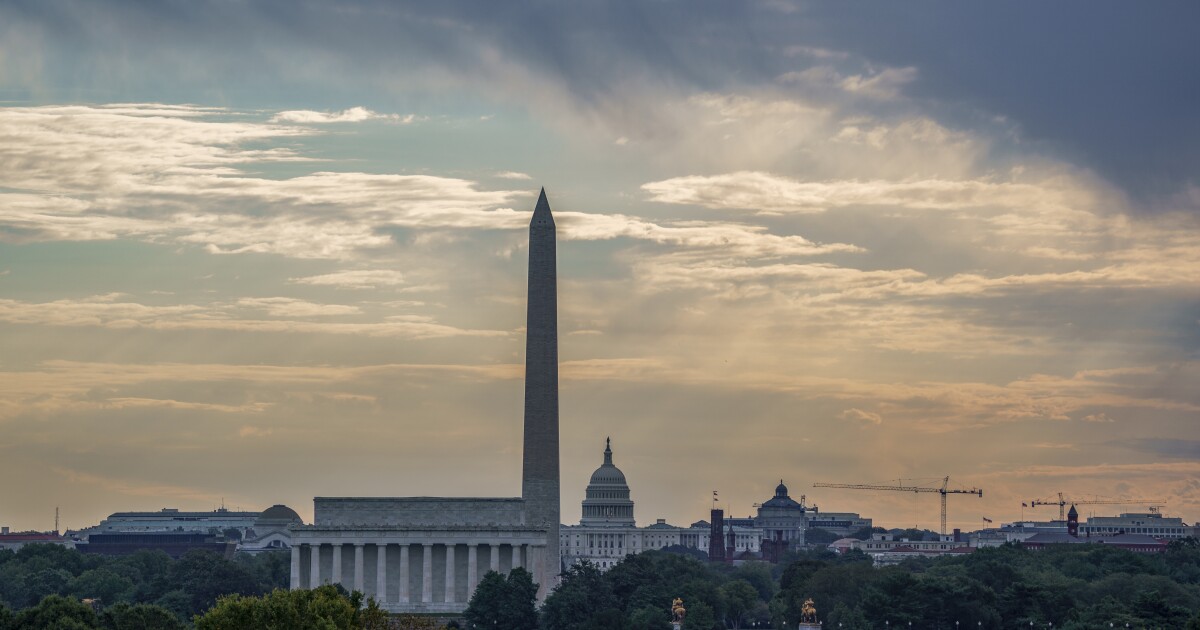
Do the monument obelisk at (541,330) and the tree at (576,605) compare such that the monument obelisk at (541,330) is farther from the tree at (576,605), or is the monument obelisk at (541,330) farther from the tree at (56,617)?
the tree at (56,617)

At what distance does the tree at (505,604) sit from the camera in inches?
7101

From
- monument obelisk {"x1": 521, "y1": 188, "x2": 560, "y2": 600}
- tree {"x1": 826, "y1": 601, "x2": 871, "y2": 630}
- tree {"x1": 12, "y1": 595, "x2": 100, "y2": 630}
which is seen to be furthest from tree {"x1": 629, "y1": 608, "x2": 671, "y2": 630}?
tree {"x1": 12, "y1": 595, "x2": 100, "y2": 630}

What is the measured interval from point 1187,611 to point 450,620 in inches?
2455

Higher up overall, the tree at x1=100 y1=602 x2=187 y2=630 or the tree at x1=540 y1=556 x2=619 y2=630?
the tree at x1=540 y1=556 x2=619 y2=630

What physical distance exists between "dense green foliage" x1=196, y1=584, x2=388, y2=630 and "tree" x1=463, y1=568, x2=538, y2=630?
199 ft

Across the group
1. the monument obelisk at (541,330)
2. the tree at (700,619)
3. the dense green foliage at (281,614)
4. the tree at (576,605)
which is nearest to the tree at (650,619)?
the tree at (576,605)

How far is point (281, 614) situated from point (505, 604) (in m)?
71.4

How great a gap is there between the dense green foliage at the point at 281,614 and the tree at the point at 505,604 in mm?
60769

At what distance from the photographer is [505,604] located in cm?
18225

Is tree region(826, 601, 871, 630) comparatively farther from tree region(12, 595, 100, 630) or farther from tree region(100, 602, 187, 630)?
tree region(12, 595, 100, 630)

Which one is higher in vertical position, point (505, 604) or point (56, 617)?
point (505, 604)

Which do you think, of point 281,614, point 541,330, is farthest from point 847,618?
point 281,614

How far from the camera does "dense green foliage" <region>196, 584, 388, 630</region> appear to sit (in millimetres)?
109812

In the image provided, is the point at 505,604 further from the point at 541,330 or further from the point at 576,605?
the point at 541,330
